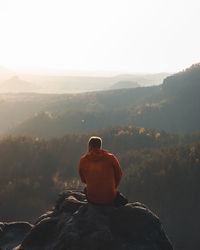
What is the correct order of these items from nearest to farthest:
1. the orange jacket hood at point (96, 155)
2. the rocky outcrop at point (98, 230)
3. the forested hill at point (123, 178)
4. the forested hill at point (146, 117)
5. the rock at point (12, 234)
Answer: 1. the rocky outcrop at point (98, 230)
2. the orange jacket hood at point (96, 155)
3. the rock at point (12, 234)
4. the forested hill at point (123, 178)
5. the forested hill at point (146, 117)

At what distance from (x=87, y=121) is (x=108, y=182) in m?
33.0

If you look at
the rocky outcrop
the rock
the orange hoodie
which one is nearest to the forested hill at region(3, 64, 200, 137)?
the rock

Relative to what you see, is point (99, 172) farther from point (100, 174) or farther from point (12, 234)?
point (12, 234)

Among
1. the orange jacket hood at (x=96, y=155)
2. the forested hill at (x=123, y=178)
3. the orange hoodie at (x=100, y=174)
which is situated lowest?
the forested hill at (x=123, y=178)

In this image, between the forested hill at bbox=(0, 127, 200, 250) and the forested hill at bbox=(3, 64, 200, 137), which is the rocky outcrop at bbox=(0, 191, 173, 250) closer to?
the forested hill at bbox=(0, 127, 200, 250)

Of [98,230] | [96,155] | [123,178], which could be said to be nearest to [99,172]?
[96,155]

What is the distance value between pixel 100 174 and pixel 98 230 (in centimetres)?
96

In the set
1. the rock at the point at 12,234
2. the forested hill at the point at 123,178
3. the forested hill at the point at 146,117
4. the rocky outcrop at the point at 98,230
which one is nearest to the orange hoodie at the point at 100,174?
the rocky outcrop at the point at 98,230

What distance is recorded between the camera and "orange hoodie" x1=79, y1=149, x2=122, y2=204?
180 inches

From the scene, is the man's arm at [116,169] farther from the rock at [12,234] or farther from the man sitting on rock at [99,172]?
the rock at [12,234]

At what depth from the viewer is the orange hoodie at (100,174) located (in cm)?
457

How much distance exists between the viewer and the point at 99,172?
457 centimetres

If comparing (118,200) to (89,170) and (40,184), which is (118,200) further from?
(40,184)

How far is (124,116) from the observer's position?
3916cm
